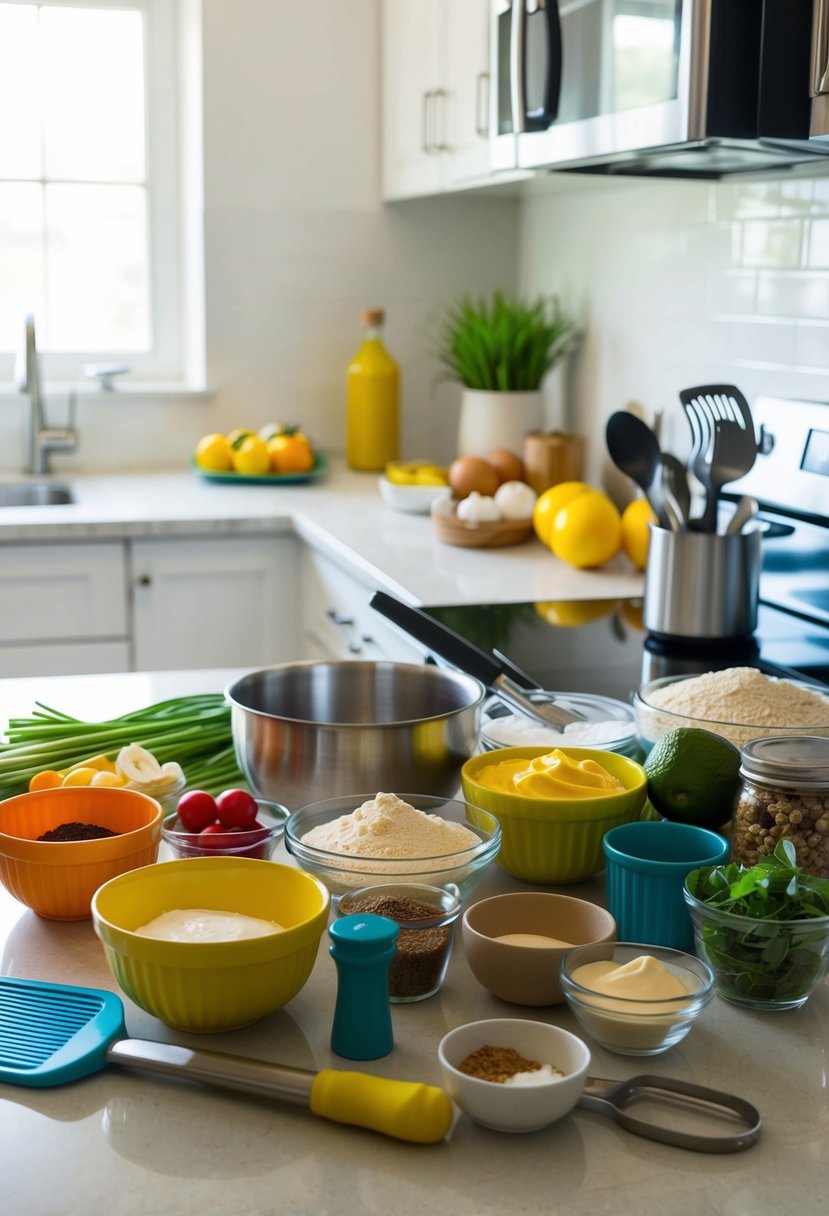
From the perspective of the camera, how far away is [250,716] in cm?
118

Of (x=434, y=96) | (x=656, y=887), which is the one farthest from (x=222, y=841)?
(x=434, y=96)

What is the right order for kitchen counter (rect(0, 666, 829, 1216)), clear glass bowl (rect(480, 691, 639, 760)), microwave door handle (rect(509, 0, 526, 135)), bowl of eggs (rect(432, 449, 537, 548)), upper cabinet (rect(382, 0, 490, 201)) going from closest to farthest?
1. kitchen counter (rect(0, 666, 829, 1216))
2. clear glass bowl (rect(480, 691, 639, 760))
3. microwave door handle (rect(509, 0, 526, 135))
4. bowl of eggs (rect(432, 449, 537, 548))
5. upper cabinet (rect(382, 0, 490, 201))

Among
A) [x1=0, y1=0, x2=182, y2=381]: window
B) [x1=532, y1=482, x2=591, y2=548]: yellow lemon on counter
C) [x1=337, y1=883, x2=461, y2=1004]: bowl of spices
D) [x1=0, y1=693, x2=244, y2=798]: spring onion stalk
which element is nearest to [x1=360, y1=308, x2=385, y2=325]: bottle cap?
[x1=0, y1=0, x2=182, y2=381]: window

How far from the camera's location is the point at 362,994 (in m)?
0.83

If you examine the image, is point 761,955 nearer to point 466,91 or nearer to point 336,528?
point 336,528

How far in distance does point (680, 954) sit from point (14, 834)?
0.56 meters

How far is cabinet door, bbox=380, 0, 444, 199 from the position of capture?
293 centimetres

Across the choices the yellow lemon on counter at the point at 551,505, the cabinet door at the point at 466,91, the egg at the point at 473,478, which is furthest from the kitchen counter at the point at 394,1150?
the cabinet door at the point at 466,91

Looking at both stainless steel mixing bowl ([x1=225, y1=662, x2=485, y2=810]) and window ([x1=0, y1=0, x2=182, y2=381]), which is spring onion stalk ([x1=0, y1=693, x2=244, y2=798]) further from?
window ([x1=0, y1=0, x2=182, y2=381])

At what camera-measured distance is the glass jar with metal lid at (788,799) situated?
99cm

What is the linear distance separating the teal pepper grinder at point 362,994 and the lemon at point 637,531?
1.61m

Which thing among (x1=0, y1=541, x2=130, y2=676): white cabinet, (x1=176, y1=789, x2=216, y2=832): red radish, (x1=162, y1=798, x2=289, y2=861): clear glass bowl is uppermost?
(x1=176, y1=789, x2=216, y2=832): red radish

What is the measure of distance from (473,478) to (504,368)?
40cm

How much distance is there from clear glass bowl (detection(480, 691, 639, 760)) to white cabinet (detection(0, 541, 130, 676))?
1.56 metres
